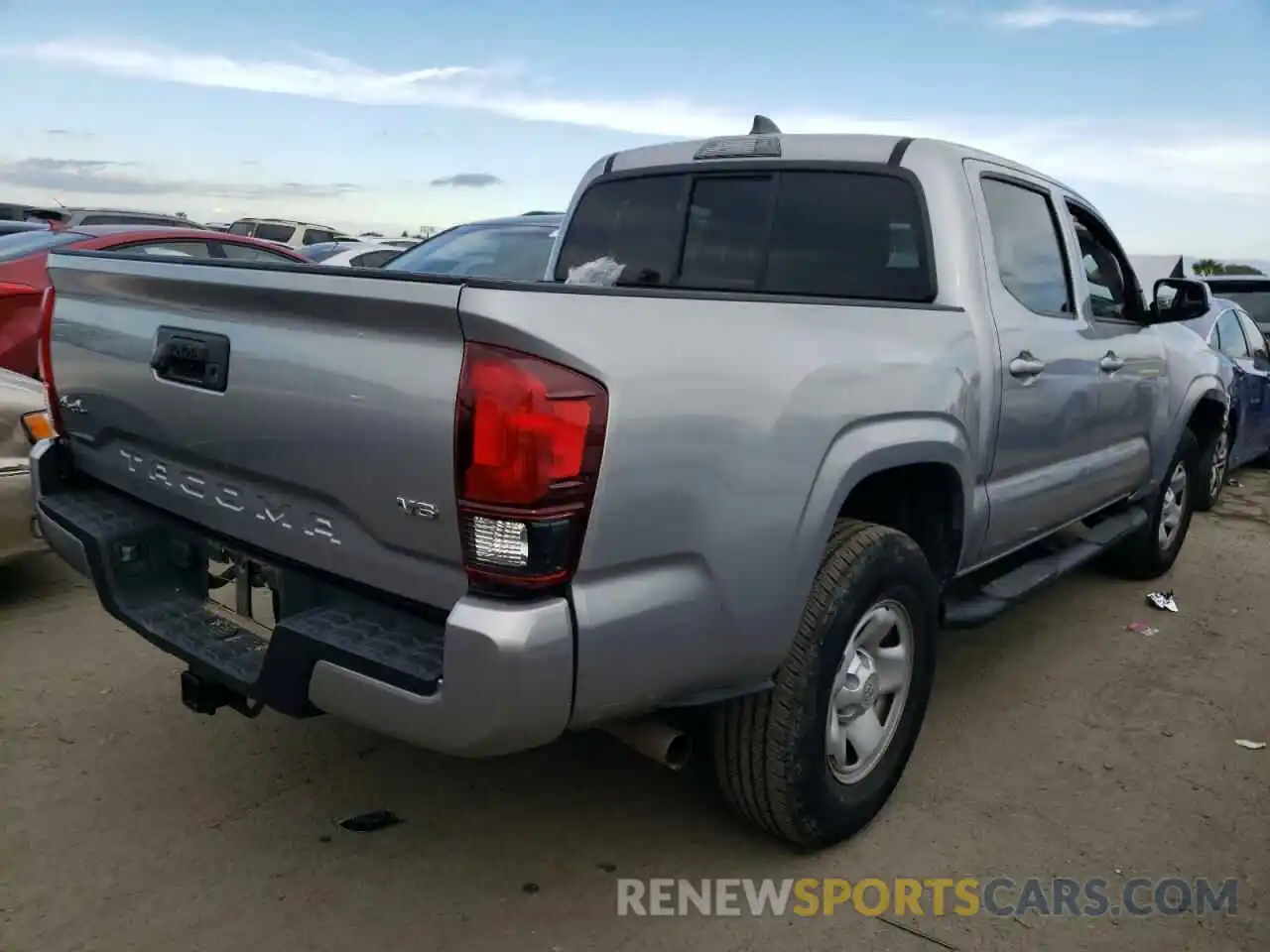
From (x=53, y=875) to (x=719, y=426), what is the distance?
2.05 meters

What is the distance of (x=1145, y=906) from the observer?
2752mm

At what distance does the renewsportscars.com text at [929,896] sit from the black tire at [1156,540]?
2.76 m

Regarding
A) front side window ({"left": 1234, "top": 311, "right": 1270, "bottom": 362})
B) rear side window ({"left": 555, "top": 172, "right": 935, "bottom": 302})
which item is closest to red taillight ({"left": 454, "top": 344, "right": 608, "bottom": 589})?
rear side window ({"left": 555, "top": 172, "right": 935, "bottom": 302})

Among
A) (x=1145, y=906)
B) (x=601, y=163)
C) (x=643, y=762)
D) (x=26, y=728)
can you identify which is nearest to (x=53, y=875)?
(x=26, y=728)

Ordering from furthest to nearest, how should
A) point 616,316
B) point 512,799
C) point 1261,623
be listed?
point 1261,623 → point 512,799 → point 616,316

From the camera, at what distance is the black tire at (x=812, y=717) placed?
2.60 metres

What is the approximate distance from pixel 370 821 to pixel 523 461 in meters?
1.54

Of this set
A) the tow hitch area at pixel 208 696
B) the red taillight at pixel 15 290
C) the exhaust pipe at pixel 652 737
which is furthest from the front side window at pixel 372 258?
the exhaust pipe at pixel 652 737

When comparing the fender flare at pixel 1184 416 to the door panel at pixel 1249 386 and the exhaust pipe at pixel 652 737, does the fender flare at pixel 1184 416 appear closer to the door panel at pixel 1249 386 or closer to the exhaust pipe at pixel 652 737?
the door panel at pixel 1249 386

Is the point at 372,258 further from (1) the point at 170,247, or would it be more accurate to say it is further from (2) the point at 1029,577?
(2) the point at 1029,577

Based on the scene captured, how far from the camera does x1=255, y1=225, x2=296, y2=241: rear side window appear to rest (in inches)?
848

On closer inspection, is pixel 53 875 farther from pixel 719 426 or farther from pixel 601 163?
pixel 601 163

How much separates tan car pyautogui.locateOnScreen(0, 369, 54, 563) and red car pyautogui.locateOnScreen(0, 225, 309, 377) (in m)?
1.32

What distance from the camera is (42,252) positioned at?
712 cm
